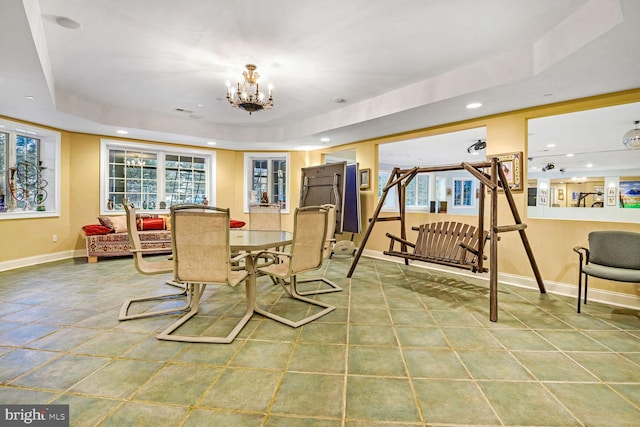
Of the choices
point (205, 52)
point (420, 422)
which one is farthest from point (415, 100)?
point (420, 422)

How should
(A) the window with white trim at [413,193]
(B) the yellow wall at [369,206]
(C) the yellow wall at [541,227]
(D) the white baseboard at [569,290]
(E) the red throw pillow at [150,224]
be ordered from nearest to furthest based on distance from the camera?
(D) the white baseboard at [569,290] < (C) the yellow wall at [541,227] < (B) the yellow wall at [369,206] < (E) the red throw pillow at [150,224] < (A) the window with white trim at [413,193]

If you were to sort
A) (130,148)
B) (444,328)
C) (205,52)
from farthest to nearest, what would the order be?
1. (130,148)
2. (205,52)
3. (444,328)

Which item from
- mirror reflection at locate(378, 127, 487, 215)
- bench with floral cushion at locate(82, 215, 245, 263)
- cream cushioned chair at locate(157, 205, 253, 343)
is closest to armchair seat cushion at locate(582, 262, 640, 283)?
cream cushioned chair at locate(157, 205, 253, 343)

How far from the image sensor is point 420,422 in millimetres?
1458

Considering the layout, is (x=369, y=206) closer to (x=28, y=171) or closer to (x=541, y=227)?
(x=541, y=227)

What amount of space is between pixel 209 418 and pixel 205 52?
3.21 m

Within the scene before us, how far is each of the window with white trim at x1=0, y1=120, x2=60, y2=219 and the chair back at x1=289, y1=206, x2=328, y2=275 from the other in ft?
16.4

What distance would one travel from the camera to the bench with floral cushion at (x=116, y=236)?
16.7 ft

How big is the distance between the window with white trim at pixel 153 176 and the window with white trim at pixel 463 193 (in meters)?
8.93

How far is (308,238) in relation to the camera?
2680 millimetres

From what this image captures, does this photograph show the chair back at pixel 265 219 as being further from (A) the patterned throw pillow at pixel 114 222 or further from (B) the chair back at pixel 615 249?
(B) the chair back at pixel 615 249

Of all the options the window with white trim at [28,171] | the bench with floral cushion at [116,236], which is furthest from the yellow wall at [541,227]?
the window with white trim at [28,171]

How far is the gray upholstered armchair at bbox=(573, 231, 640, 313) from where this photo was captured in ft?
9.39

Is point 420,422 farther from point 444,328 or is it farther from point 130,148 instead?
point 130,148
